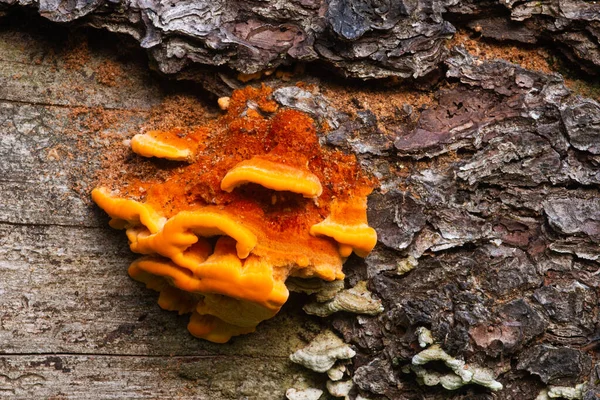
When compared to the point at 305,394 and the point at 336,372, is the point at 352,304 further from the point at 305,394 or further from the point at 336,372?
the point at 305,394

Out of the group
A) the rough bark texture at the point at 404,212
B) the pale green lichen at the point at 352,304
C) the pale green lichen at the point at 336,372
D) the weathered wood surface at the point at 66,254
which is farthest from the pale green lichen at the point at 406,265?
the weathered wood surface at the point at 66,254

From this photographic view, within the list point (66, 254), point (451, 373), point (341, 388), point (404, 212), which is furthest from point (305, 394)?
point (66, 254)

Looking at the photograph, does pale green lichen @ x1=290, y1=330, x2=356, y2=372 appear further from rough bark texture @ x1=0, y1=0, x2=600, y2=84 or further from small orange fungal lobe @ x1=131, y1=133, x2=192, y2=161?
rough bark texture @ x1=0, y1=0, x2=600, y2=84

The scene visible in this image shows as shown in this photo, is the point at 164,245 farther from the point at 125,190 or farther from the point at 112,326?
the point at 112,326

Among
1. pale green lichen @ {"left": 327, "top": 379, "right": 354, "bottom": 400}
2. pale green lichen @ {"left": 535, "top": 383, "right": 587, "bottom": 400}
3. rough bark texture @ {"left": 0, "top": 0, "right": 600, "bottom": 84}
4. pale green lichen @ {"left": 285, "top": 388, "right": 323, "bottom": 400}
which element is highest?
rough bark texture @ {"left": 0, "top": 0, "right": 600, "bottom": 84}

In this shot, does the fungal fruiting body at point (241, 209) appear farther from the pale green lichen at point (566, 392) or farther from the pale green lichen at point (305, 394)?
the pale green lichen at point (566, 392)

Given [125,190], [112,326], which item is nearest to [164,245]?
[125,190]

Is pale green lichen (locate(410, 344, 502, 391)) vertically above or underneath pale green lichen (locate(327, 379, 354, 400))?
above

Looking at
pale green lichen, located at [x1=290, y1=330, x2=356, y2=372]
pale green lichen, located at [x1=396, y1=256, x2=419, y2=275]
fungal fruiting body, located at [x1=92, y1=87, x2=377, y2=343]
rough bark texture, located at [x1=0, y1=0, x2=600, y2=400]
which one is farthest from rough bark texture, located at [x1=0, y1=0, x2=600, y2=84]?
pale green lichen, located at [x1=290, y1=330, x2=356, y2=372]
